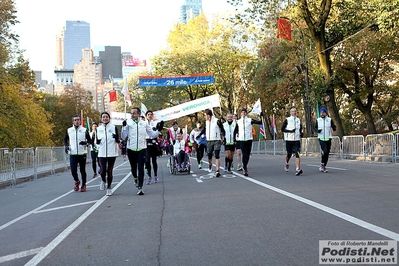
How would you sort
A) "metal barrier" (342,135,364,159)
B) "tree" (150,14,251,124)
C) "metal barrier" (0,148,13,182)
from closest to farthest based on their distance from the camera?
"metal barrier" (0,148,13,182), "metal barrier" (342,135,364,159), "tree" (150,14,251,124)

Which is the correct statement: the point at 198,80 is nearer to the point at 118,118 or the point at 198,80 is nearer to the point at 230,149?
the point at 118,118

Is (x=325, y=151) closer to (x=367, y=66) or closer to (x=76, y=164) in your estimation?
(x=76, y=164)

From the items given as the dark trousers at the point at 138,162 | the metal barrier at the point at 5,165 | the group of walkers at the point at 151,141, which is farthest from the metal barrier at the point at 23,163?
the dark trousers at the point at 138,162

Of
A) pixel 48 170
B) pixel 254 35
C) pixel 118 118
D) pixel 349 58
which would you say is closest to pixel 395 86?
pixel 349 58

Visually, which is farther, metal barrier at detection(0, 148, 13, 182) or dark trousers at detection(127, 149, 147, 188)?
metal barrier at detection(0, 148, 13, 182)

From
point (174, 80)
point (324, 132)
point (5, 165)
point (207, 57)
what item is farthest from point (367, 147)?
point (207, 57)

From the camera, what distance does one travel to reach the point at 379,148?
2077 centimetres

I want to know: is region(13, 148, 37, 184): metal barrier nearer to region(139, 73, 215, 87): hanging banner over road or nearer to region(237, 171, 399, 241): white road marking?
region(237, 171, 399, 241): white road marking

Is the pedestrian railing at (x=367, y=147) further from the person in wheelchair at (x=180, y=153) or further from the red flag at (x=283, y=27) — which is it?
the person in wheelchair at (x=180, y=153)

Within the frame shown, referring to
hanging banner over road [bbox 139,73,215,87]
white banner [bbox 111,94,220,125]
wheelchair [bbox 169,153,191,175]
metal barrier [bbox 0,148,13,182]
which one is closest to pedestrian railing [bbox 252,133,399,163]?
white banner [bbox 111,94,220,125]

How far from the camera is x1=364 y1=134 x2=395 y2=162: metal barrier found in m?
19.9

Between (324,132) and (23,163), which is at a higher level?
(324,132)

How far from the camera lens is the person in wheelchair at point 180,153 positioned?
1563 cm

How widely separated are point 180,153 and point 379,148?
32.9ft
